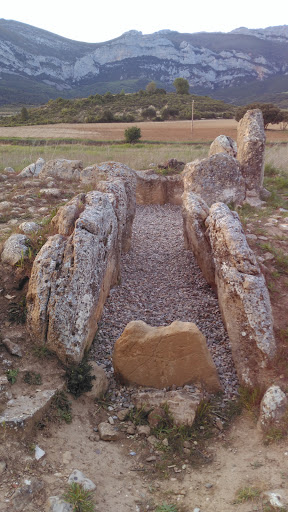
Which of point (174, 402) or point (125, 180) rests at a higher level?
point (125, 180)

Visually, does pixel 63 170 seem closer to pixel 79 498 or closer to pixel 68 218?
pixel 68 218

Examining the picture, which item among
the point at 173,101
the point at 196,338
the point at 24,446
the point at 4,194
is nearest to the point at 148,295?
the point at 196,338

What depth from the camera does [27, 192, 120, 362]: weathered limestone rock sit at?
17.3ft

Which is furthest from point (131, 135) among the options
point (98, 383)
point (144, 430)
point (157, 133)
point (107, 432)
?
point (107, 432)

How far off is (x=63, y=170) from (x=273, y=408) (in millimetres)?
12370

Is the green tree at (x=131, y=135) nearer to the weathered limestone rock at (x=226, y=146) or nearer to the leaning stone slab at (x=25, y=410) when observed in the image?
the weathered limestone rock at (x=226, y=146)

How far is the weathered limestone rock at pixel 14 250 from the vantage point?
6516 mm

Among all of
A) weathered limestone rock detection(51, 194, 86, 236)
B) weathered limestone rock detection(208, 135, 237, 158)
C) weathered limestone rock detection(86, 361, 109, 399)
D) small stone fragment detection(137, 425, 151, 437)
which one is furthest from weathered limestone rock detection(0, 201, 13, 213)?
small stone fragment detection(137, 425, 151, 437)

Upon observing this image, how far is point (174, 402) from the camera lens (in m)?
4.84

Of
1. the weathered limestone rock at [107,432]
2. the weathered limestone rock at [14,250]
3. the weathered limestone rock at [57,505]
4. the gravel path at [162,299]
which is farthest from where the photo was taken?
the weathered limestone rock at [14,250]

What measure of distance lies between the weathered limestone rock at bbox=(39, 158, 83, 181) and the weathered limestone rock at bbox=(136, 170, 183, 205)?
7.32ft

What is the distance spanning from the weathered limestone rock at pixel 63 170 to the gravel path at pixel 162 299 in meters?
4.86

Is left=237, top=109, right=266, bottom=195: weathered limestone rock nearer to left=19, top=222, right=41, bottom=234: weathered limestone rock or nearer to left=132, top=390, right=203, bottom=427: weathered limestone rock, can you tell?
left=19, top=222, right=41, bottom=234: weathered limestone rock

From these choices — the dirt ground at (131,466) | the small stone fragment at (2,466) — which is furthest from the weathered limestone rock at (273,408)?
the small stone fragment at (2,466)
